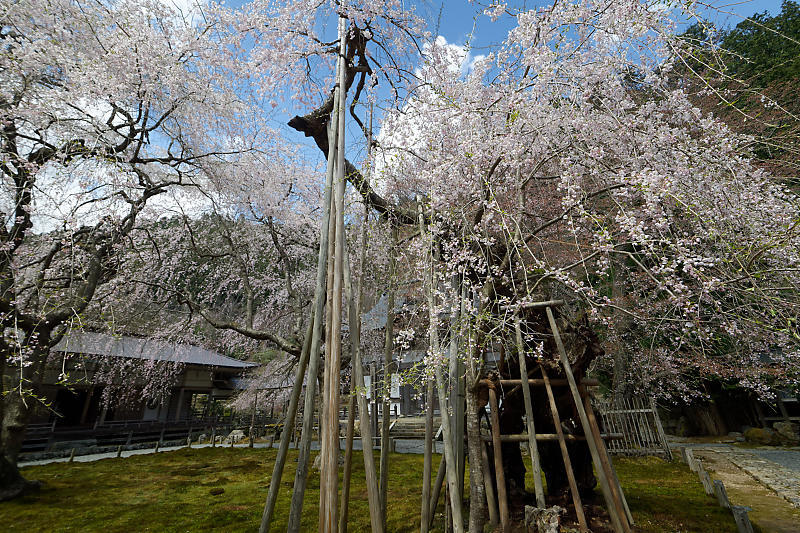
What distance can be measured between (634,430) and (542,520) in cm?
783

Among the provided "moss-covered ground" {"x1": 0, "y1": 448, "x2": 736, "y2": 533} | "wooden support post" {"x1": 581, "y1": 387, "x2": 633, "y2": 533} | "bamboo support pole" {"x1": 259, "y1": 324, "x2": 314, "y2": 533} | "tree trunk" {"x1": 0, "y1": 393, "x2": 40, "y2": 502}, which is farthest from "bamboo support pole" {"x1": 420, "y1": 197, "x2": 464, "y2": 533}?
"tree trunk" {"x1": 0, "y1": 393, "x2": 40, "y2": 502}

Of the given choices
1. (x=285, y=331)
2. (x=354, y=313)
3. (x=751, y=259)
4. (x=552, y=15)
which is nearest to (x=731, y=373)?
(x=751, y=259)

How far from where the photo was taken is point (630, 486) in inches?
241

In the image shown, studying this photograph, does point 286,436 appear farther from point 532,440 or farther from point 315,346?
point 532,440

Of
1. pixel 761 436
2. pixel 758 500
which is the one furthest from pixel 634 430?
pixel 761 436

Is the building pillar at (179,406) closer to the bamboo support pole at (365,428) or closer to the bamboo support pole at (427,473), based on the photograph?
the bamboo support pole at (427,473)

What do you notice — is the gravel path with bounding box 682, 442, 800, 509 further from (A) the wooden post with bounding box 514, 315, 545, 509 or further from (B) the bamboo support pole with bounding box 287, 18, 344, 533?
(B) the bamboo support pole with bounding box 287, 18, 344, 533

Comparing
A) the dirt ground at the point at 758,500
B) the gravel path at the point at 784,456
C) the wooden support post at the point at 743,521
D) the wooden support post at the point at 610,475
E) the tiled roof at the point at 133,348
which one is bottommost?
the dirt ground at the point at 758,500

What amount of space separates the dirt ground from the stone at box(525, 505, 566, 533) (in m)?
2.98

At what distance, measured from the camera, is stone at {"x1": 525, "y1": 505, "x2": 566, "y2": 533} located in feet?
10.5

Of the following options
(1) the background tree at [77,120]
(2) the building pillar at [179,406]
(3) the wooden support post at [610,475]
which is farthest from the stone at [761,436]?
(2) the building pillar at [179,406]

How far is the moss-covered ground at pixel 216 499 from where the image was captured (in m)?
4.70

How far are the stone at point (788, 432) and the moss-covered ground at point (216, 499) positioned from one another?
6939 mm

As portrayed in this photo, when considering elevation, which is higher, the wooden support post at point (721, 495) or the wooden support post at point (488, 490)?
the wooden support post at point (488, 490)
